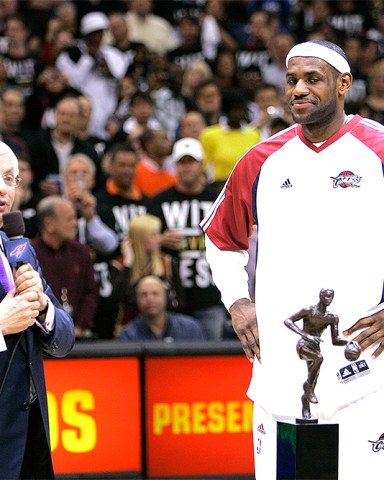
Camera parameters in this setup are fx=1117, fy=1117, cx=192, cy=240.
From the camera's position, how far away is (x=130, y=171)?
9758mm

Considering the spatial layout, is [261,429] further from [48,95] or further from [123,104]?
[123,104]

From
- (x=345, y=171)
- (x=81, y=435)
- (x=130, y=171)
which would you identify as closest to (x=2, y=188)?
(x=345, y=171)

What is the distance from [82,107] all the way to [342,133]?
674 cm

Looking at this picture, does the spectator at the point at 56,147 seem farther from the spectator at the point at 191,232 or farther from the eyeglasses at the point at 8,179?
the eyeglasses at the point at 8,179

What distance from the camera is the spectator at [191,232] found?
29.1 feet

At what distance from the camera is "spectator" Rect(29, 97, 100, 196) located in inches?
407

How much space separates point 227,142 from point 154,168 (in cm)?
77

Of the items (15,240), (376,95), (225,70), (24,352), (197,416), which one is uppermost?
(225,70)

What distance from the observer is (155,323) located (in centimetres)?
817

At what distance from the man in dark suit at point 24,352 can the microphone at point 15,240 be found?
0.11ft

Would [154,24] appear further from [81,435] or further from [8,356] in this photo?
[8,356]

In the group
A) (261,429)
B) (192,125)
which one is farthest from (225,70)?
(261,429)

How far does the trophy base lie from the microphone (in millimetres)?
1330

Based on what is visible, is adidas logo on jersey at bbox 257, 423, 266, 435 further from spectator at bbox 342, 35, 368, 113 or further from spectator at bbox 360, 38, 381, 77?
spectator at bbox 360, 38, 381, 77
